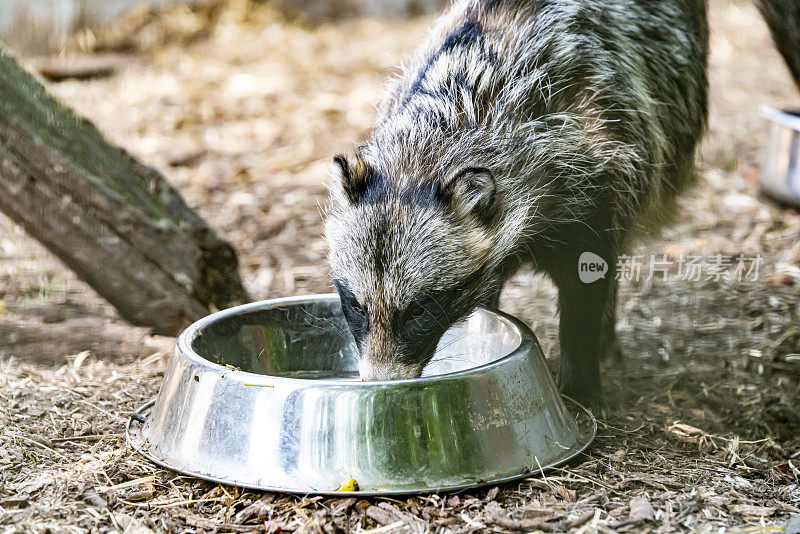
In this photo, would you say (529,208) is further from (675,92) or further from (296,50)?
(296,50)

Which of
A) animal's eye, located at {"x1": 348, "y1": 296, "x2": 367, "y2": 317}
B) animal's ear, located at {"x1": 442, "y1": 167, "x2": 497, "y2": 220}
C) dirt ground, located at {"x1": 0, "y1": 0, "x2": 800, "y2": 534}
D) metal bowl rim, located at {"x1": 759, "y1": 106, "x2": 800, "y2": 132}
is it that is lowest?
dirt ground, located at {"x1": 0, "y1": 0, "x2": 800, "y2": 534}

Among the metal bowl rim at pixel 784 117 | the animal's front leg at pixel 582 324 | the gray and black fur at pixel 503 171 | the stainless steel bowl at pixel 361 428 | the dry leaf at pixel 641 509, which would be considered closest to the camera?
the dry leaf at pixel 641 509

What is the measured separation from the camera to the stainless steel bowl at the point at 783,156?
7988 mm

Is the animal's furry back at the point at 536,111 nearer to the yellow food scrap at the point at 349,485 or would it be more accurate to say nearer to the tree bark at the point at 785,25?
the tree bark at the point at 785,25

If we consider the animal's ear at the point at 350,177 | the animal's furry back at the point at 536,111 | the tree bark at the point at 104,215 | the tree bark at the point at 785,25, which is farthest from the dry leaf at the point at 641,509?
the tree bark at the point at 104,215

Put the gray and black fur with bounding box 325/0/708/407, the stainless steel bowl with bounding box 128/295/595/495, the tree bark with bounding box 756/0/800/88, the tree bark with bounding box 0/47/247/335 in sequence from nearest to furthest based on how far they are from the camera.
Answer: the stainless steel bowl with bounding box 128/295/595/495, the gray and black fur with bounding box 325/0/708/407, the tree bark with bounding box 756/0/800/88, the tree bark with bounding box 0/47/247/335

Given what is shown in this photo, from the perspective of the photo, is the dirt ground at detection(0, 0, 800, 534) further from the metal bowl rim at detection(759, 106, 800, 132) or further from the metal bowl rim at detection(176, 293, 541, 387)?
the metal bowl rim at detection(759, 106, 800, 132)

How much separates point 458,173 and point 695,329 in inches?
118

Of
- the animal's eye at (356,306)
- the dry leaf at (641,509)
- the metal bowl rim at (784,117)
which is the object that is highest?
the animal's eye at (356,306)

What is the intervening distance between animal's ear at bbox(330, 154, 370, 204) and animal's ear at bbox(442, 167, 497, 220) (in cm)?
42

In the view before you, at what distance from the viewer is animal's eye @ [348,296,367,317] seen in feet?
14.6

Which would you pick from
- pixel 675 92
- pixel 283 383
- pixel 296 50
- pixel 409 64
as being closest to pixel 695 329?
pixel 675 92

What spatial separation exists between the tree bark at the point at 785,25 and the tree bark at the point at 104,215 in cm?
363

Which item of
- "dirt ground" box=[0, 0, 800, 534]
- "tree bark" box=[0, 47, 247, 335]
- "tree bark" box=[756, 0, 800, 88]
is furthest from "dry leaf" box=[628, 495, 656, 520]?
"tree bark" box=[0, 47, 247, 335]
